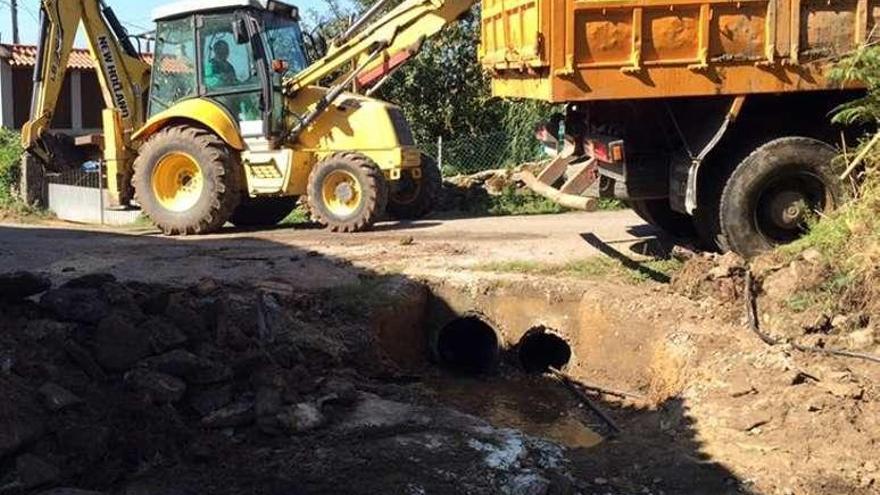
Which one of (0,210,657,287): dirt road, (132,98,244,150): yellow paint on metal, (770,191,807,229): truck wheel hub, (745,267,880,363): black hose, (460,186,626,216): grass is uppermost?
(132,98,244,150): yellow paint on metal

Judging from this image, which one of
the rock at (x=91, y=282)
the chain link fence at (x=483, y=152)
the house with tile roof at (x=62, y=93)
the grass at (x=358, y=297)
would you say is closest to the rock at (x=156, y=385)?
the rock at (x=91, y=282)

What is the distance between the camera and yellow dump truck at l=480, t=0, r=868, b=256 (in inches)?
340

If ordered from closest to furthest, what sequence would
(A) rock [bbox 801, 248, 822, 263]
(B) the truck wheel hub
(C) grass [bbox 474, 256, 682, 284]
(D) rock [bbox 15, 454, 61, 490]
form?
(D) rock [bbox 15, 454, 61, 490] < (A) rock [bbox 801, 248, 822, 263] < (B) the truck wheel hub < (C) grass [bbox 474, 256, 682, 284]

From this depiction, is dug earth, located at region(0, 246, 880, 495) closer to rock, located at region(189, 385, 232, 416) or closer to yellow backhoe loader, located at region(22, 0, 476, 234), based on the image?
rock, located at region(189, 385, 232, 416)

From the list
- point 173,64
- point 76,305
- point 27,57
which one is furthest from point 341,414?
point 27,57

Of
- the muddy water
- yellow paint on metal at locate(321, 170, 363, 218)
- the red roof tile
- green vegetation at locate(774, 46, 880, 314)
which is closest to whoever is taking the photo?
green vegetation at locate(774, 46, 880, 314)

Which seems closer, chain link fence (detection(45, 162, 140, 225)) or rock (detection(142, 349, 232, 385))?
rock (detection(142, 349, 232, 385))

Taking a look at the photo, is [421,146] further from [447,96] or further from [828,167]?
[828,167]

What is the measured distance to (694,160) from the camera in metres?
9.06

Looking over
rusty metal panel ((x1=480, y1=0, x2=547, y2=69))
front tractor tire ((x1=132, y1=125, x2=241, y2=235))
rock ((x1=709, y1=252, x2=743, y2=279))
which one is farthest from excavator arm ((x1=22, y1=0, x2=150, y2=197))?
rock ((x1=709, y1=252, x2=743, y2=279))

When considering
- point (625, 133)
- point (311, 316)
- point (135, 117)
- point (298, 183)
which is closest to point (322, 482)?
point (311, 316)

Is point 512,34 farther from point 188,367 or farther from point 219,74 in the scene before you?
point 188,367

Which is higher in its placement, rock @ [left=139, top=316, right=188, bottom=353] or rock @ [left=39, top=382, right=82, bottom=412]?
rock @ [left=139, top=316, right=188, bottom=353]

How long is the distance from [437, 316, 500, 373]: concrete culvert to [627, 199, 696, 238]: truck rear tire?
2.38 m
